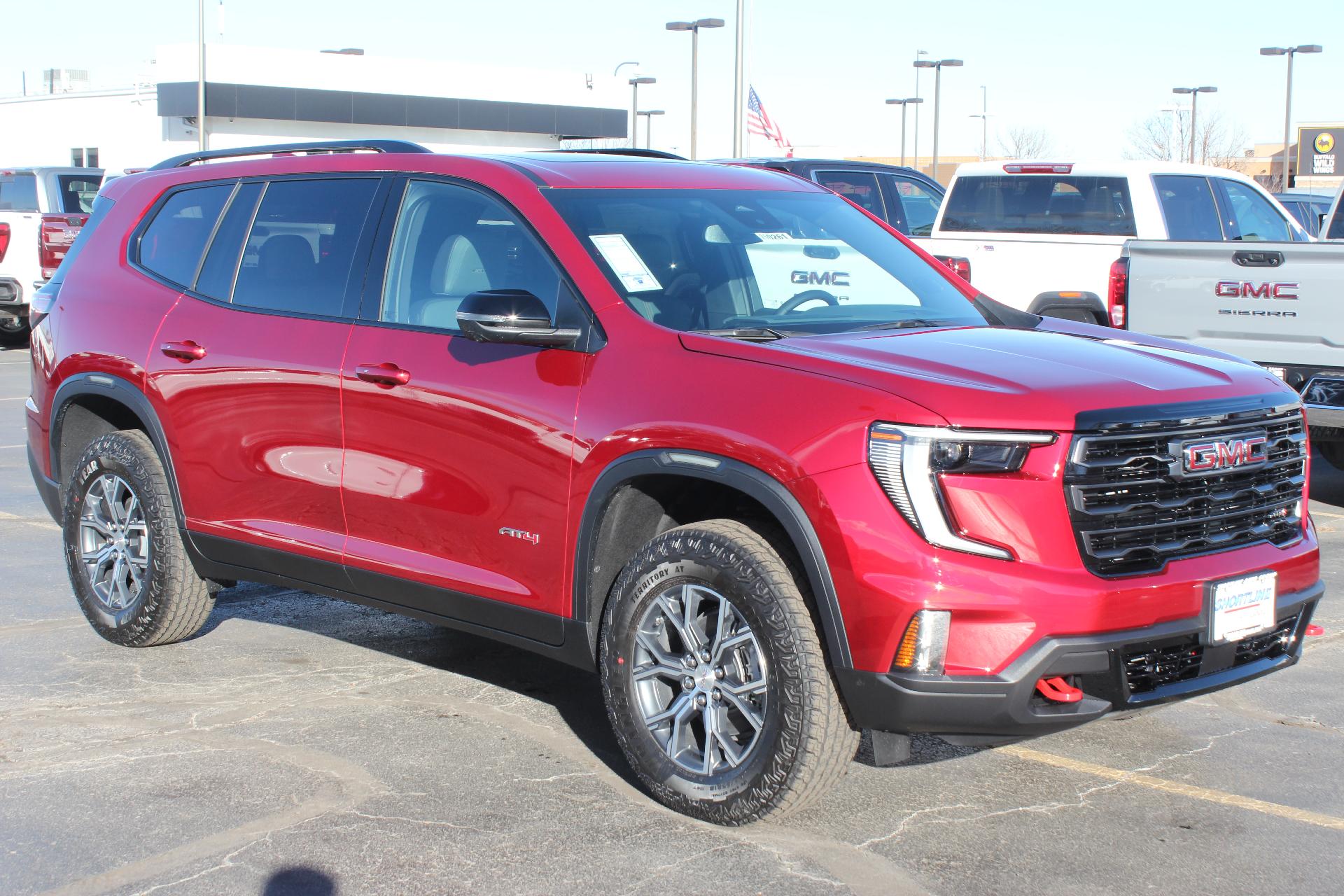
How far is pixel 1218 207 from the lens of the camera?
12.4 meters

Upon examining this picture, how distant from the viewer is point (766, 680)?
4.12m

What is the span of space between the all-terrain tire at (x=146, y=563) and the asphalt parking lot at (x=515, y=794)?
120 millimetres

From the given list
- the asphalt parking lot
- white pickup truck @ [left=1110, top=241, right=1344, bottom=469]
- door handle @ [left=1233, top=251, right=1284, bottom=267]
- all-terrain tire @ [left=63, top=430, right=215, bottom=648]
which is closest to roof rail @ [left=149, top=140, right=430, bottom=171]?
all-terrain tire @ [left=63, top=430, right=215, bottom=648]

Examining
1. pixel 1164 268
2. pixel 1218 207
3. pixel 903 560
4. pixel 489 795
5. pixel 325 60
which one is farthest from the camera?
pixel 325 60

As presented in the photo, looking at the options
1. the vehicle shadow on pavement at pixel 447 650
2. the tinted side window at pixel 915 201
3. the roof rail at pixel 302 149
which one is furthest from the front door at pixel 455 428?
the tinted side window at pixel 915 201

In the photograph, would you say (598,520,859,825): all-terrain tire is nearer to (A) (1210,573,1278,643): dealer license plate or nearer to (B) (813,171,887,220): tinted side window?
(A) (1210,573,1278,643): dealer license plate

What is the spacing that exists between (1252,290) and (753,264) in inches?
205

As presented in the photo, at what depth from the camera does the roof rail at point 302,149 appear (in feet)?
18.4

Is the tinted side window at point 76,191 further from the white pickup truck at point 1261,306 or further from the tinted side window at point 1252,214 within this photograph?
the white pickup truck at point 1261,306

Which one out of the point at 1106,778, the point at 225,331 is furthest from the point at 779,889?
the point at 225,331

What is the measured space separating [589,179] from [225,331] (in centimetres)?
153

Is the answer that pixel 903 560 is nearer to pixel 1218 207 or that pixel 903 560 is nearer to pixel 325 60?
pixel 1218 207

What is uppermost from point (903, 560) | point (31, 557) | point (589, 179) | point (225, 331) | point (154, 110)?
point (154, 110)

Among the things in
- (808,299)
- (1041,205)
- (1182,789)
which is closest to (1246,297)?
(1041,205)
